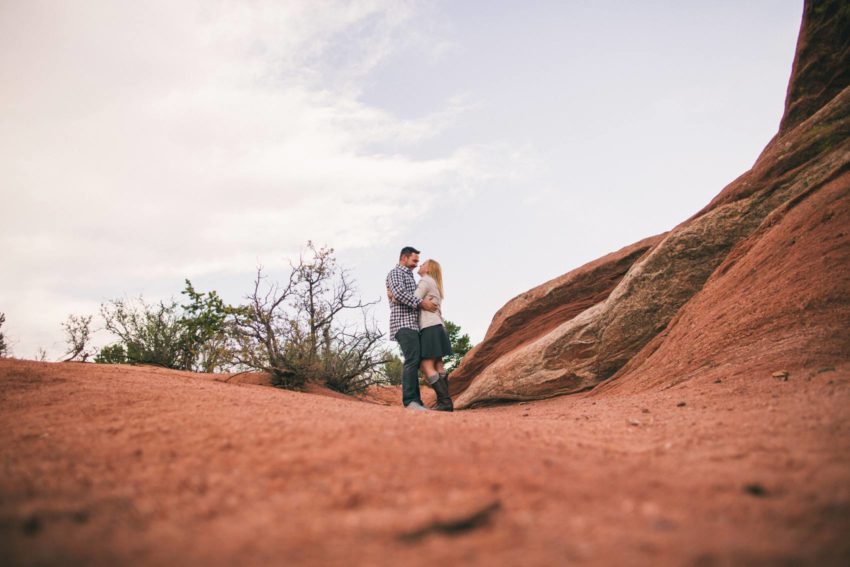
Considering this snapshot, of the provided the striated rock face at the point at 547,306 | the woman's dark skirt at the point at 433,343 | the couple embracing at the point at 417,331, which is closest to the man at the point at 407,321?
the couple embracing at the point at 417,331

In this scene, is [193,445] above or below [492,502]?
above

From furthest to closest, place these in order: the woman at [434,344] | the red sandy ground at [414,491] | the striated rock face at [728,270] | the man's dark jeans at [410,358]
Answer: the woman at [434,344] → the man's dark jeans at [410,358] → the striated rock face at [728,270] → the red sandy ground at [414,491]

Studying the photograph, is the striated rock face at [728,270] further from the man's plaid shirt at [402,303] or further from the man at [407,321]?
the man's plaid shirt at [402,303]

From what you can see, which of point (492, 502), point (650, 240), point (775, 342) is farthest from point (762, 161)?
point (492, 502)

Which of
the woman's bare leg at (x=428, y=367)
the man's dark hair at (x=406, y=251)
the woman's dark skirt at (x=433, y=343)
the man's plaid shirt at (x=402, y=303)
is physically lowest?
the woman's bare leg at (x=428, y=367)

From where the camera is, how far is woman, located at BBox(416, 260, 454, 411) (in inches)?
232

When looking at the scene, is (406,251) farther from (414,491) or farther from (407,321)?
(414,491)

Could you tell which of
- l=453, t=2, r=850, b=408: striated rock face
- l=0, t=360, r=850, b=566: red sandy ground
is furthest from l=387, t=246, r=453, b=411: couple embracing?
l=0, t=360, r=850, b=566: red sandy ground

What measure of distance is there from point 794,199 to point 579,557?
694 centimetres

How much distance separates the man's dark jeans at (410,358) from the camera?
5.79m

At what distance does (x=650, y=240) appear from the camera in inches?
363

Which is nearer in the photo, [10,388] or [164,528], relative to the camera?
[164,528]

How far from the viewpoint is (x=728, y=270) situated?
6.32 m

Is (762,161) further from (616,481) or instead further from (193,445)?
(193,445)
